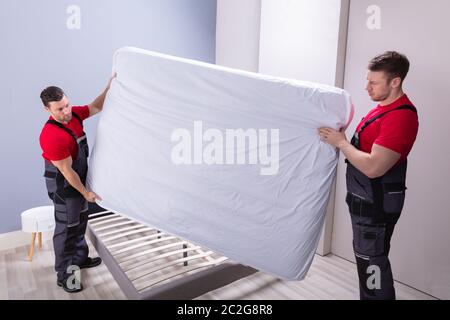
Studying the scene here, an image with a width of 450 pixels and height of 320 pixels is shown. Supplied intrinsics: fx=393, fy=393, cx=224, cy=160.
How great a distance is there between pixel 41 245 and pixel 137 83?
1.53m

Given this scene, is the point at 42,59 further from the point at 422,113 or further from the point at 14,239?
the point at 422,113

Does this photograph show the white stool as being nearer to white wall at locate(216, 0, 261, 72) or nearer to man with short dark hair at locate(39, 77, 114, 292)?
man with short dark hair at locate(39, 77, 114, 292)

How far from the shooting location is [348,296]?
2.08 meters

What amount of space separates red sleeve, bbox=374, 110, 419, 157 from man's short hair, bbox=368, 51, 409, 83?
0.48ft

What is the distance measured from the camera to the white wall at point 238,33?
290cm

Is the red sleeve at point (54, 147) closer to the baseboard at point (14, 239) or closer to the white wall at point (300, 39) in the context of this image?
the baseboard at point (14, 239)

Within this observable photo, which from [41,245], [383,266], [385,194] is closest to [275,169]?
[385,194]

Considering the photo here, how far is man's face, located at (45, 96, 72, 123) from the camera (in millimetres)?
1820

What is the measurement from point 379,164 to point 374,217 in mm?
251

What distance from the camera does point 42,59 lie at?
2.49m

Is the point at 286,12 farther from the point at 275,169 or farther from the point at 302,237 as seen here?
the point at 302,237

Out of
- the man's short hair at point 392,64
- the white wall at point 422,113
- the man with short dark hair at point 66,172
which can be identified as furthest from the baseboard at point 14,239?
the man's short hair at point 392,64

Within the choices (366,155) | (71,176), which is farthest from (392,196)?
(71,176)

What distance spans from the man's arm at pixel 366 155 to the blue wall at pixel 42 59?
1.89 metres
